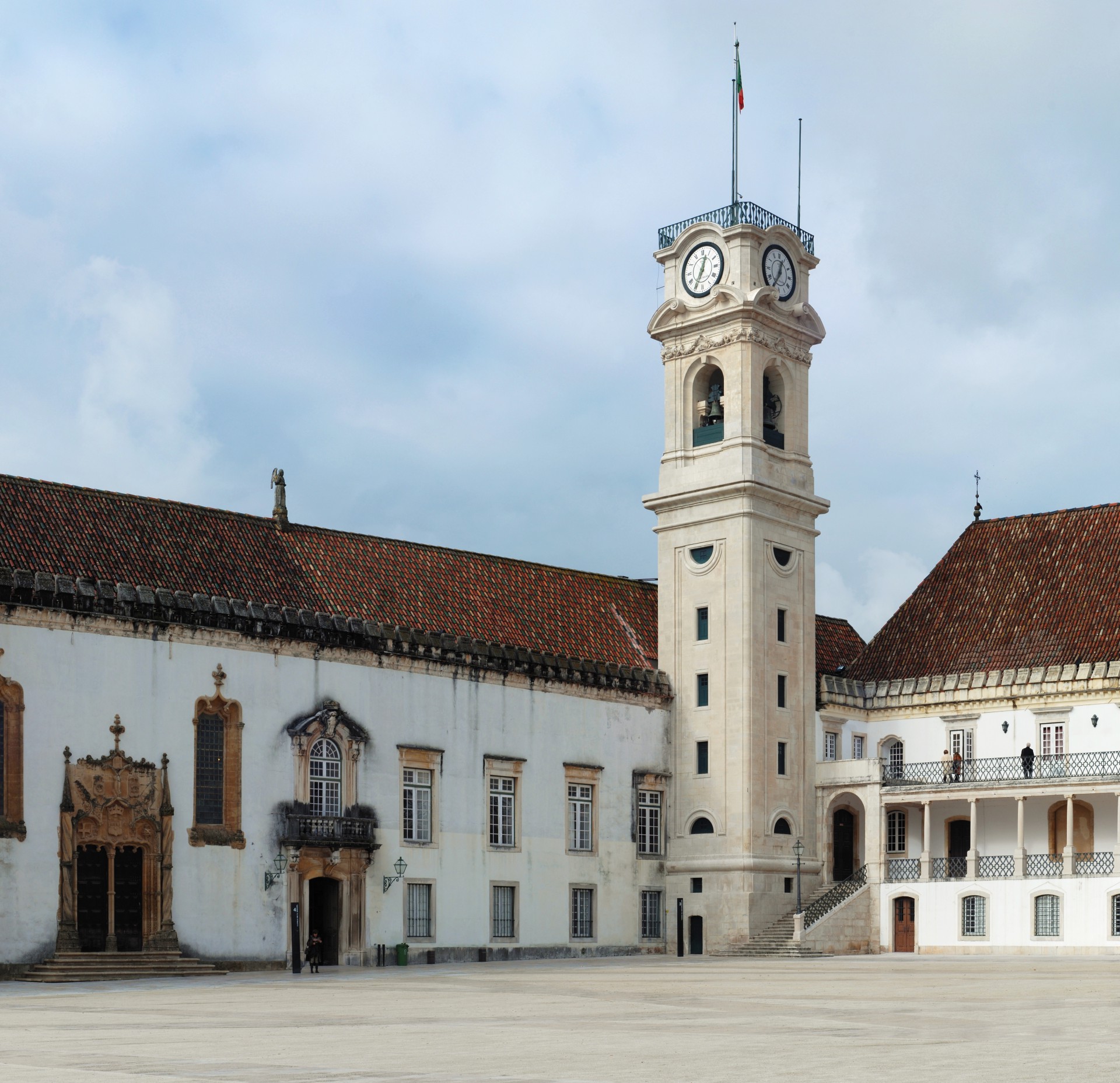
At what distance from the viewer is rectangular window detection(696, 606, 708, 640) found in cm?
5631

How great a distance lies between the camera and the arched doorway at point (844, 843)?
58.5m

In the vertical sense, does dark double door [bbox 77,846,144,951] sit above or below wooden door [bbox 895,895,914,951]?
above

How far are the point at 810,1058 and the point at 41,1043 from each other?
8512 millimetres

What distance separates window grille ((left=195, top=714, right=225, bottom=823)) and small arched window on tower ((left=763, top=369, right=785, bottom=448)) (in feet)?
71.7

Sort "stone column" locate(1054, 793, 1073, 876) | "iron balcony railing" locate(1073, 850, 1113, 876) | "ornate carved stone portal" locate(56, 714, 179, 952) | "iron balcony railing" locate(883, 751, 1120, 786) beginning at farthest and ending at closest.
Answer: "iron balcony railing" locate(883, 751, 1120, 786)
"stone column" locate(1054, 793, 1073, 876)
"iron balcony railing" locate(1073, 850, 1113, 876)
"ornate carved stone portal" locate(56, 714, 179, 952)

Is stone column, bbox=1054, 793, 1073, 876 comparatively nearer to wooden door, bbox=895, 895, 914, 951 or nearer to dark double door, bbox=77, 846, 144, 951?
wooden door, bbox=895, 895, 914, 951

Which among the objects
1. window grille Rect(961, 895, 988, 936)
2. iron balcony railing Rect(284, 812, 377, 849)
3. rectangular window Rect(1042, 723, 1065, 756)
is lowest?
window grille Rect(961, 895, 988, 936)

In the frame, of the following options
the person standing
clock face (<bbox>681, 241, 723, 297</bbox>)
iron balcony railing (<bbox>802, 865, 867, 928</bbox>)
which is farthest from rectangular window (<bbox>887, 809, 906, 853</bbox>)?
the person standing

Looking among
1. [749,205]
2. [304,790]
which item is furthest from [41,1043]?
[749,205]

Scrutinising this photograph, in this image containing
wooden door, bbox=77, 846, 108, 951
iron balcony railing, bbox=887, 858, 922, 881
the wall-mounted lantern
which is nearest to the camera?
wooden door, bbox=77, 846, 108, 951

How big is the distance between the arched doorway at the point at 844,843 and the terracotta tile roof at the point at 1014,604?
16.3 ft

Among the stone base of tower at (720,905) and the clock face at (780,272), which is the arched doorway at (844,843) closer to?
the stone base of tower at (720,905)

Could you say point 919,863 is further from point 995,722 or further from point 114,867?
point 114,867

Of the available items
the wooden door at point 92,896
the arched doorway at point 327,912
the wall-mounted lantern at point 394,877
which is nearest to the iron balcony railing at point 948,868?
the wall-mounted lantern at point 394,877
